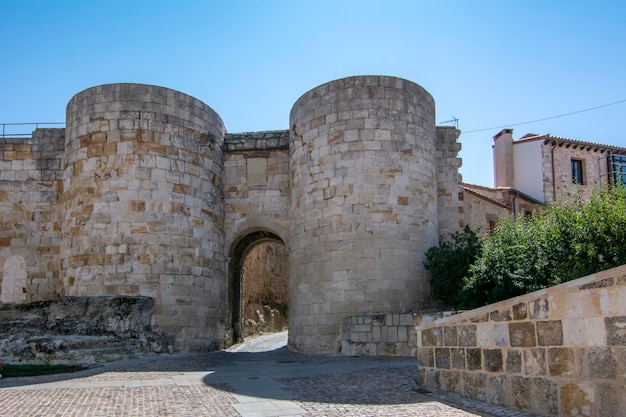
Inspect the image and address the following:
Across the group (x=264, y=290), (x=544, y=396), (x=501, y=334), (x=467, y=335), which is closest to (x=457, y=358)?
(x=467, y=335)

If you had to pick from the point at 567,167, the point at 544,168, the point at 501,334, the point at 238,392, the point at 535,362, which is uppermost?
the point at 567,167

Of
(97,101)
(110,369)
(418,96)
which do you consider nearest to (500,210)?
(418,96)

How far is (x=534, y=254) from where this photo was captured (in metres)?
12.7

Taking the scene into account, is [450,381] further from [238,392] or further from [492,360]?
[238,392]

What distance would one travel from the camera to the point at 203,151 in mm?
15969

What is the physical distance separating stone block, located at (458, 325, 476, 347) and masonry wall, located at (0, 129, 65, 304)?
39.6 feet

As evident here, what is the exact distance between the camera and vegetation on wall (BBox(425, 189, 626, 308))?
11.4 metres

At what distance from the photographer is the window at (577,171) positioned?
93.4 ft

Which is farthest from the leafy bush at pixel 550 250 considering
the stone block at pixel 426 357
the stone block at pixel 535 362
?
the stone block at pixel 535 362

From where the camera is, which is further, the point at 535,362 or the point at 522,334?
the point at 522,334

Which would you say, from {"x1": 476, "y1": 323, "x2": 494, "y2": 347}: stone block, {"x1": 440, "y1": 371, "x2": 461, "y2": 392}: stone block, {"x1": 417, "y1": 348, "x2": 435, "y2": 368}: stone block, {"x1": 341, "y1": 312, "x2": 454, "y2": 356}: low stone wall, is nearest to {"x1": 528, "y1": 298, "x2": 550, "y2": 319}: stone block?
{"x1": 476, "y1": 323, "x2": 494, "y2": 347}: stone block

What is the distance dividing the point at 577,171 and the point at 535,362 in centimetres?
2489

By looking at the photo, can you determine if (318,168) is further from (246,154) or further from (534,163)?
(534,163)

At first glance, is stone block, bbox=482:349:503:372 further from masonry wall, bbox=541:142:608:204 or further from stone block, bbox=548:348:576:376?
masonry wall, bbox=541:142:608:204
